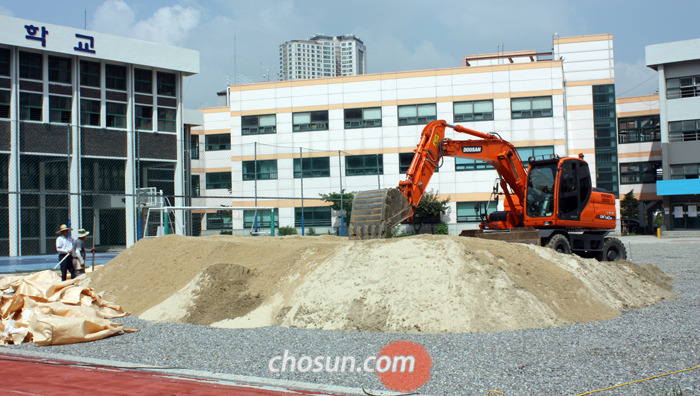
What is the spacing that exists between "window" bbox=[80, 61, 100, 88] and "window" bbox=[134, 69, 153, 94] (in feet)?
7.16

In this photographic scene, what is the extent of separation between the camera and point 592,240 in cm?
1825

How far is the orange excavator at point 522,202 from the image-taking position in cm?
1569

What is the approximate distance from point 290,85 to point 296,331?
34980mm

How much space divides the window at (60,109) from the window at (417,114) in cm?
2100

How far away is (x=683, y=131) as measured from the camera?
47.6 meters

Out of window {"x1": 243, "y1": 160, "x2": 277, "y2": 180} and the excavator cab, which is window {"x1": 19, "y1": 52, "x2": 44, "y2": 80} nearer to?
window {"x1": 243, "y1": 160, "x2": 277, "y2": 180}

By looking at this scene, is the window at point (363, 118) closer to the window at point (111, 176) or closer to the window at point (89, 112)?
the window at point (111, 176)

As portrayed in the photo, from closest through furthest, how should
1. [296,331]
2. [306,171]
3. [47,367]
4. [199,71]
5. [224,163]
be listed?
[47,367] → [296,331] → [224,163] → [199,71] → [306,171]

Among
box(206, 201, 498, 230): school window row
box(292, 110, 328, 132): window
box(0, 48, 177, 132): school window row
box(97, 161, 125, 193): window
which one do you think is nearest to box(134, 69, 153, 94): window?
box(0, 48, 177, 132): school window row

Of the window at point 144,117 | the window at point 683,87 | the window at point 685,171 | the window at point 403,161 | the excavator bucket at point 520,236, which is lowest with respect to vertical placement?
the excavator bucket at point 520,236

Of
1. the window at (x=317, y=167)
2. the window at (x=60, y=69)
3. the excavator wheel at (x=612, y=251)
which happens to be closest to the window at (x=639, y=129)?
the window at (x=317, y=167)

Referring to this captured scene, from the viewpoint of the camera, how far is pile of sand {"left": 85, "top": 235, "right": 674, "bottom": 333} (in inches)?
400

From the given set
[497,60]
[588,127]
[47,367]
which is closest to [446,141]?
[47,367]

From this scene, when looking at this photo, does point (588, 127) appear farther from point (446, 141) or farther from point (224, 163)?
point (446, 141)
